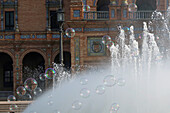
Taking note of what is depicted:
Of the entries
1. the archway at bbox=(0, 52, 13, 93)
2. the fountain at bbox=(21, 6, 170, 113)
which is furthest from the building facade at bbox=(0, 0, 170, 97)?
the fountain at bbox=(21, 6, 170, 113)

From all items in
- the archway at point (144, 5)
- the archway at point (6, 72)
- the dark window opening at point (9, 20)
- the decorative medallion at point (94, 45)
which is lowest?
the archway at point (6, 72)

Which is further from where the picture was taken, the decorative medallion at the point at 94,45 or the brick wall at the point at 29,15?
the brick wall at the point at 29,15

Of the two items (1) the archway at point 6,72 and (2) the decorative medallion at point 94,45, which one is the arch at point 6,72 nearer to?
(1) the archway at point 6,72

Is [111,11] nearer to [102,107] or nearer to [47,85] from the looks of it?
[47,85]

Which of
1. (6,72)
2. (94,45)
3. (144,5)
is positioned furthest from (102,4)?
(6,72)

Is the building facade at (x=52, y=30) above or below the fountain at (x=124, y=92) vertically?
above

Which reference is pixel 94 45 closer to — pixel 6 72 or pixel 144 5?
pixel 144 5

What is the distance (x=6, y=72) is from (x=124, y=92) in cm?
1601

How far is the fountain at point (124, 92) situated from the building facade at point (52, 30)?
64.7 inches

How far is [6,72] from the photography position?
102ft

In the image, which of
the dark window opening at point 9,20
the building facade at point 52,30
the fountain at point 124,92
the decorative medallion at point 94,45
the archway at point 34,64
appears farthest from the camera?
the archway at point 34,64

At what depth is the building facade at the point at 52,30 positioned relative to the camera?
25.1 metres

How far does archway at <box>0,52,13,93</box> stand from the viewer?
30.7 metres

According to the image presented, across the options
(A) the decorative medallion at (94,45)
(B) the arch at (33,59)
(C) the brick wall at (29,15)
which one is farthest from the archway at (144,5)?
(B) the arch at (33,59)
